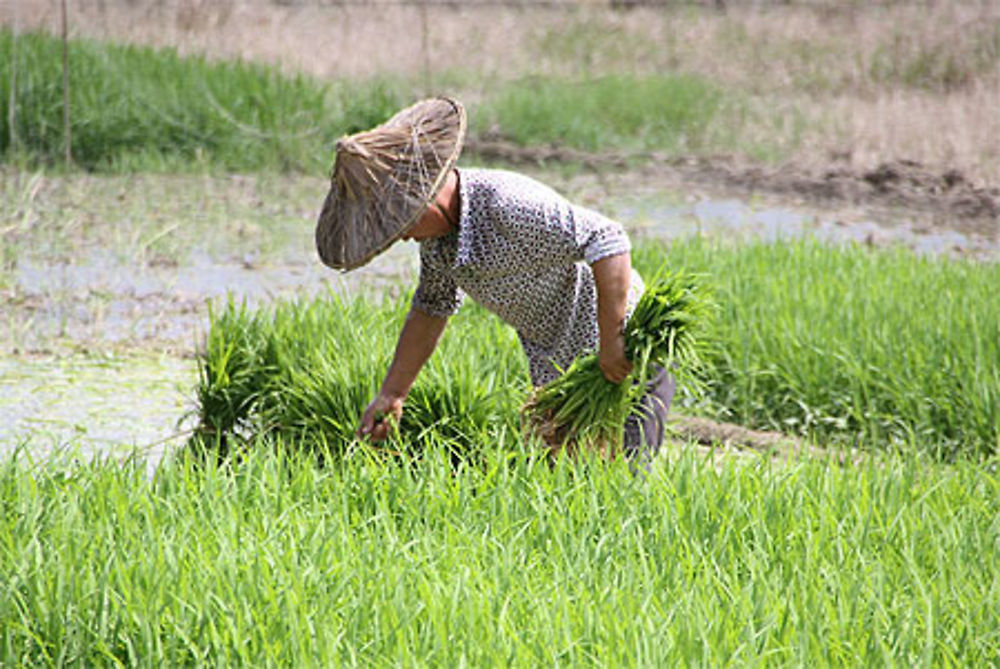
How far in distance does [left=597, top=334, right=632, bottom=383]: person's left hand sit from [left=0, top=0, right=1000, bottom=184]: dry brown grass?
7.78 metres

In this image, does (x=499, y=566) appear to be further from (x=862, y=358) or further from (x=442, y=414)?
(x=862, y=358)

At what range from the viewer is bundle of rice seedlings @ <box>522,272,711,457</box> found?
3059 millimetres

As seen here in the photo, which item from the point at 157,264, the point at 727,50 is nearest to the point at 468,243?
the point at 157,264

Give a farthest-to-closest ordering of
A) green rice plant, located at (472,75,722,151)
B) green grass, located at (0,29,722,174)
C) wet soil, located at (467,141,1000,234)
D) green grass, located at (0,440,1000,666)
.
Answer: green rice plant, located at (472,75,722,151) → green grass, located at (0,29,722,174) → wet soil, located at (467,141,1000,234) → green grass, located at (0,440,1000,666)

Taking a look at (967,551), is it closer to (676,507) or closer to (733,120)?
(676,507)

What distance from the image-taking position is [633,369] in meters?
3.08

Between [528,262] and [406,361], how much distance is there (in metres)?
0.41

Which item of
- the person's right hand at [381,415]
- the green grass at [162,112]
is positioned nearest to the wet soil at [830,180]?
the green grass at [162,112]

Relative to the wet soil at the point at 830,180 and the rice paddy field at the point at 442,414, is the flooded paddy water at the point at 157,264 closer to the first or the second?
the rice paddy field at the point at 442,414

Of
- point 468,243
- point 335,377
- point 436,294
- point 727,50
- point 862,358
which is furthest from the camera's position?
point 727,50

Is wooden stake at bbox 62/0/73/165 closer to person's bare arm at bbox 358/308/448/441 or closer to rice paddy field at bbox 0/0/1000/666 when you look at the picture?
rice paddy field at bbox 0/0/1000/666

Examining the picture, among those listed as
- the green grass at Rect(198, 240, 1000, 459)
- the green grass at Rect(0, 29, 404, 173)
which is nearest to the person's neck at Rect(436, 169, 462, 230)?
the green grass at Rect(198, 240, 1000, 459)

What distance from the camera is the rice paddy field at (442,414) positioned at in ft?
7.43

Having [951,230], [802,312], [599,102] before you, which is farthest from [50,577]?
[599,102]
